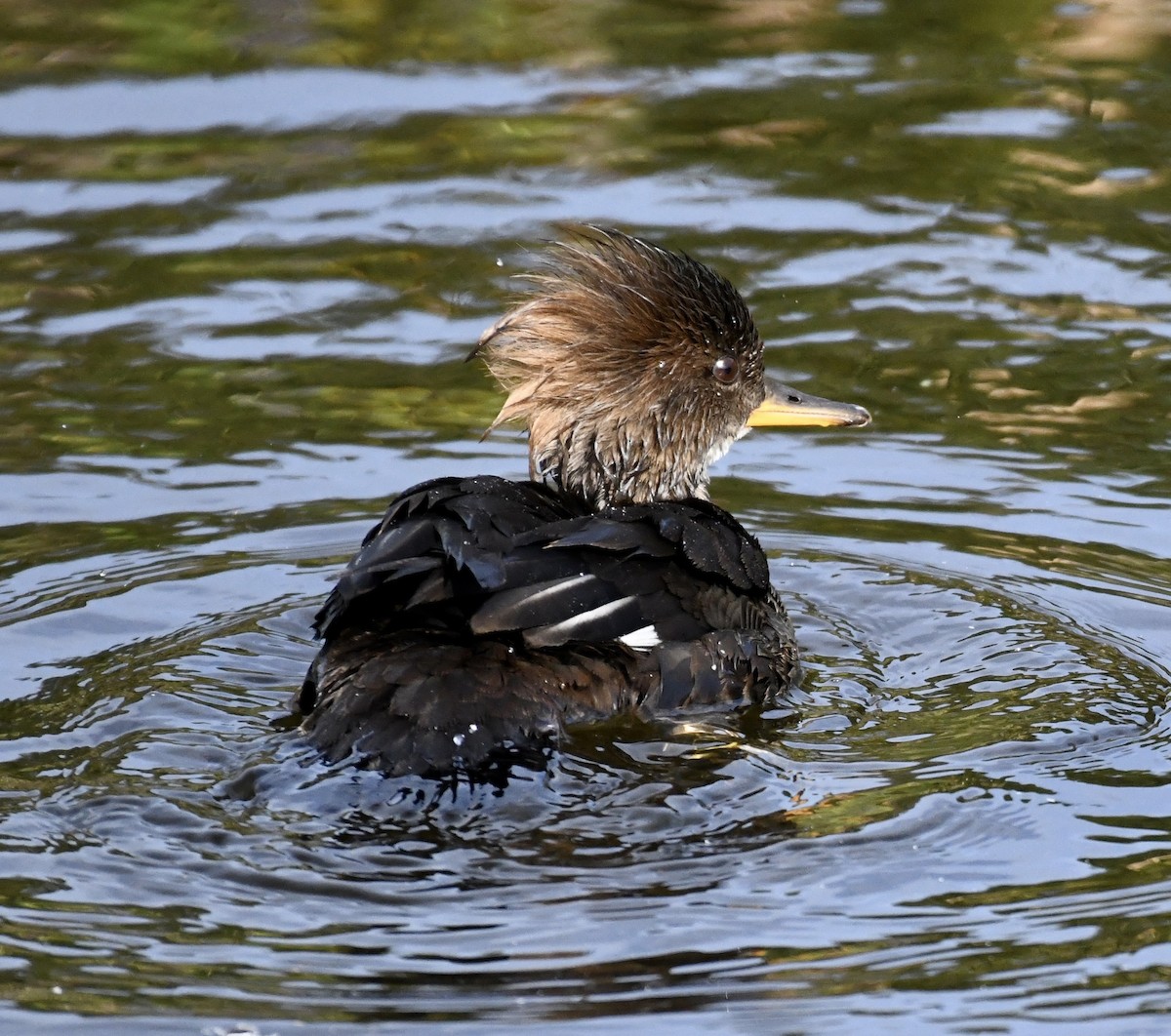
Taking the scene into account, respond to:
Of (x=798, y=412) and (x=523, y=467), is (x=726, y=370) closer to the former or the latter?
(x=798, y=412)

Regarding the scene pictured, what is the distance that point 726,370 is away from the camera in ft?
24.2

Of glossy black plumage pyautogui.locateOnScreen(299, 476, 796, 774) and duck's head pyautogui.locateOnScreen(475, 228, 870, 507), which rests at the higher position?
duck's head pyautogui.locateOnScreen(475, 228, 870, 507)

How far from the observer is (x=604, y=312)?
23.3 feet

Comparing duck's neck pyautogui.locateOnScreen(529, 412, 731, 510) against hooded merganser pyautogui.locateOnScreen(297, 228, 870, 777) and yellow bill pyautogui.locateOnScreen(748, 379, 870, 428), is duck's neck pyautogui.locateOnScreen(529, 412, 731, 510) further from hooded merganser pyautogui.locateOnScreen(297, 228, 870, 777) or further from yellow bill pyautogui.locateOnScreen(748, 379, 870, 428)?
yellow bill pyautogui.locateOnScreen(748, 379, 870, 428)

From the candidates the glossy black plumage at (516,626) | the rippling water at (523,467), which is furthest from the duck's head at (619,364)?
the rippling water at (523,467)

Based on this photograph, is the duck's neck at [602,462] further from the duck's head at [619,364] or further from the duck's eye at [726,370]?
the duck's eye at [726,370]

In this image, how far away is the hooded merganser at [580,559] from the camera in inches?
227

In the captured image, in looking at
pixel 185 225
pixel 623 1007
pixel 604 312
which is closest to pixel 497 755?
pixel 623 1007

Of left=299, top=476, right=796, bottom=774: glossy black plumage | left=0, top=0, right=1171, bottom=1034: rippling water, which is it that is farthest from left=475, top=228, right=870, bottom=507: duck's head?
left=0, top=0, right=1171, bottom=1034: rippling water

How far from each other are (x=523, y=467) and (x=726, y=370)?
1.58m

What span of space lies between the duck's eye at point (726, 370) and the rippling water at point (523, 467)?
2.79 ft

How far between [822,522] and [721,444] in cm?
80

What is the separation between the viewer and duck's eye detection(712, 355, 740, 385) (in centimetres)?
735

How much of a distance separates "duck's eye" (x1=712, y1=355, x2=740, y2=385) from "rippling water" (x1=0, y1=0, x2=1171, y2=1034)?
0.85m
